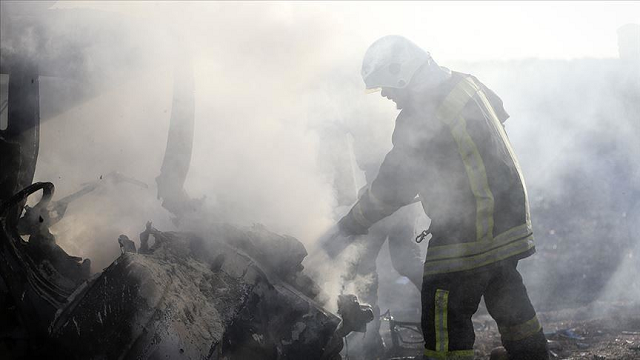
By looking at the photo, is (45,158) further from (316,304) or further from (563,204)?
(563,204)

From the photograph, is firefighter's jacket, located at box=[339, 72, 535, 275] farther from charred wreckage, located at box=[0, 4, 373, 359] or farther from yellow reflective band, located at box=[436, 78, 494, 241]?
charred wreckage, located at box=[0, 4, 373, 359]

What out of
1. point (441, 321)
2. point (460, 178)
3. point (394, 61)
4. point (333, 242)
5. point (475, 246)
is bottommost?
point (441, 321)

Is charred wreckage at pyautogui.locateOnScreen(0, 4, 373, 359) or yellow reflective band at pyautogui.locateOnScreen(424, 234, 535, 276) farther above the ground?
yellow reflective band at pyautogui.locateOnScreen(424, 234, 535, 276)

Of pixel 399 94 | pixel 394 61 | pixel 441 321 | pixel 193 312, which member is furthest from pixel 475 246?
pixel 193 312

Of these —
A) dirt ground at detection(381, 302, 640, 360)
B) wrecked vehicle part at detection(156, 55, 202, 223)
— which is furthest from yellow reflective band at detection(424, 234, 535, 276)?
wrecked vehicle part at detection(156, 55, 202, 223)

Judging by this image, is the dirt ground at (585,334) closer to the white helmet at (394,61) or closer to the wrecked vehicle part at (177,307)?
the wrecked vehicle part at (177,307)

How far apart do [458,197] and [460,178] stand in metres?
0.10

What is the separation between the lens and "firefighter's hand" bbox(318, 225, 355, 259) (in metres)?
3.38

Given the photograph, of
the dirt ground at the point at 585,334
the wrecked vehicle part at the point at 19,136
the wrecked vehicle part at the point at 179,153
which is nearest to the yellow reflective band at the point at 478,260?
the dirt ground at the point at 585,334

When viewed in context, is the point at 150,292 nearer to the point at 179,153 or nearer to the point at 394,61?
the point at 394,61

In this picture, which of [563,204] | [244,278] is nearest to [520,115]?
[563,204]

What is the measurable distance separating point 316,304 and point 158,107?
14.2 ft

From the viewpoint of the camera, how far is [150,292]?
2.20 metres

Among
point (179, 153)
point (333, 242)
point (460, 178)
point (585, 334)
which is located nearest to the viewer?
point (460, 178)
